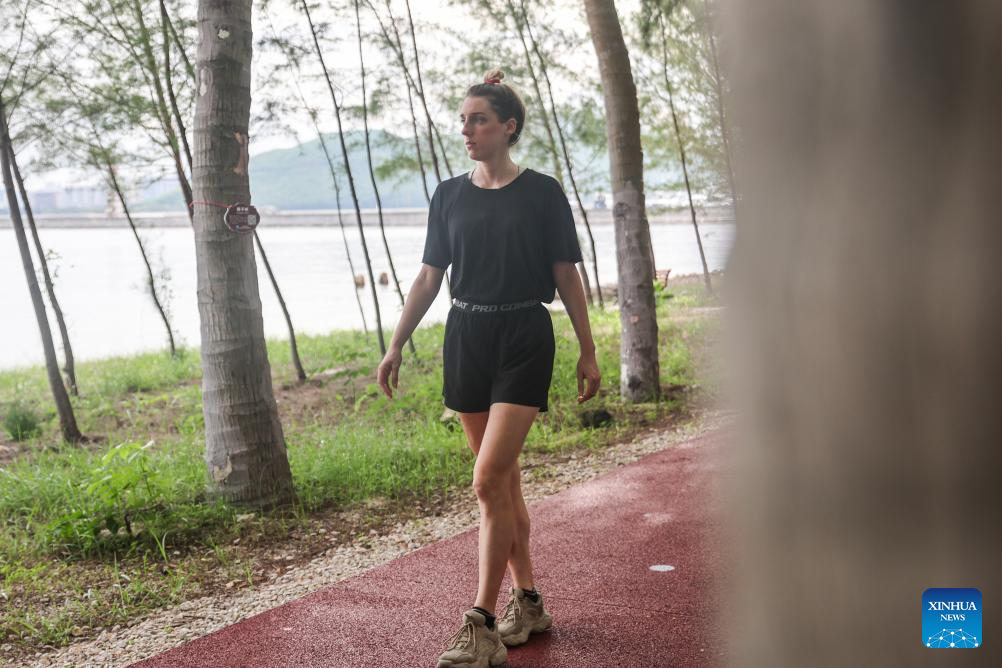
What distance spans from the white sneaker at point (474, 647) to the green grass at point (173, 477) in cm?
123

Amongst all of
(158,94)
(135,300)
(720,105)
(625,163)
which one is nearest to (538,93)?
(158,94)

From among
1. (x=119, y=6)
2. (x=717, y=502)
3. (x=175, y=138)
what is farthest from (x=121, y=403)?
(x=717, y=502)

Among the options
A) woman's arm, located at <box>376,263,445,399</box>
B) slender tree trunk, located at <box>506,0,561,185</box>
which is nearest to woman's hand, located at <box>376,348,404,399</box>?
woman's arm, located at <box>376,263,445,399</box>

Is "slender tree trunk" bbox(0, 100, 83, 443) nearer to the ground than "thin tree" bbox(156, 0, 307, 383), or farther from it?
nearer to the ground

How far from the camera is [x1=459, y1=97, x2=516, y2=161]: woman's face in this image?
289 centimetres

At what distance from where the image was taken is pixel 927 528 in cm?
40

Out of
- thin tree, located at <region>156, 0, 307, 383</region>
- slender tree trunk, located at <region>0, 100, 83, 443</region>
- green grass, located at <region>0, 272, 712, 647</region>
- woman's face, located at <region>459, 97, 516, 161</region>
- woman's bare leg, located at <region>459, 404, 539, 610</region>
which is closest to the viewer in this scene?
woman's bare leg, located at <region>459, 404, 539, 610</region>

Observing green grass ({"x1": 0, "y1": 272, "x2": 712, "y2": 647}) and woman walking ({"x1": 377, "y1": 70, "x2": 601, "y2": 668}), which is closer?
woman walking ({"x1": 377, "y1": 70, "x2": 601, "y2": 668})

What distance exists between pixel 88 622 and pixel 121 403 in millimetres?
6673

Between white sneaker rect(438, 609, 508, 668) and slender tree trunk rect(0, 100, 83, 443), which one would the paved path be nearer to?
white sneaker rect(438, 609, 508, 668)

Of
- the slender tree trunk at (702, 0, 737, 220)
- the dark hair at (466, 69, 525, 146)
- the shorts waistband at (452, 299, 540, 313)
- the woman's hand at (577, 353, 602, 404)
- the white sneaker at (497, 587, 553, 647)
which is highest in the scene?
the dark hair at (466, 69, 525, 146)

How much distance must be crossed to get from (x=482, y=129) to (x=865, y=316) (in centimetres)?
260

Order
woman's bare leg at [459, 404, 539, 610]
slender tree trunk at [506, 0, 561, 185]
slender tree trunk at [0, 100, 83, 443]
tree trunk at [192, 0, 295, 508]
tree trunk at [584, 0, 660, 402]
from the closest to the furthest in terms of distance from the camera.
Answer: woman's bare leg at [459, 404, 539, 610], tree trunk at [192, 0, 295, 508], tree trunk at [584, 0, 660, 402], slender tree trunk at [0, 100, 83, 443], slender tree trunk at [506, 0, 561, 185]

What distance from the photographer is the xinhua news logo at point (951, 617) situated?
373mm
